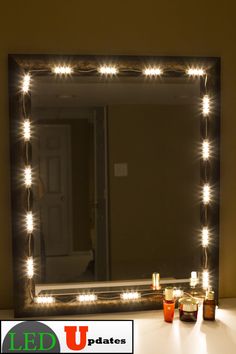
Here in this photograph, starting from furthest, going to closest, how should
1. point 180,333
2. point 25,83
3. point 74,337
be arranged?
1. point 25,83
2. point 180,333
3. point 74,337

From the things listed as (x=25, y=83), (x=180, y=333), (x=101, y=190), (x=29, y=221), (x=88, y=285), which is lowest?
(x=180, y=333)

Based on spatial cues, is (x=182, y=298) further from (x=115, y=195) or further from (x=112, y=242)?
(x=115, y=195)

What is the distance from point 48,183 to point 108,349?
62 cm

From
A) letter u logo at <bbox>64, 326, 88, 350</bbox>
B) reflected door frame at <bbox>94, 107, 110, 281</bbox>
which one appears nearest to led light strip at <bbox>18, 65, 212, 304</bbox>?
reflected door frame at <bbox>94, 107, 110, 281</bbox>

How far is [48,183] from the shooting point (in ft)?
4.90

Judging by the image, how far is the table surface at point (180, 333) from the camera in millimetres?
1251

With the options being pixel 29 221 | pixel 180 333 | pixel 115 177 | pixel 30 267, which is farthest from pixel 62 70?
pixel 180 333

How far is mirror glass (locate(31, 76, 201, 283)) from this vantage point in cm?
148

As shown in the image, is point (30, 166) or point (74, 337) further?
point (30, 166)

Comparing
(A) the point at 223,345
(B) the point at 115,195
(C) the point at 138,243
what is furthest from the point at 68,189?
(A) the point at 223,345

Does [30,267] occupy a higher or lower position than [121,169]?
lower

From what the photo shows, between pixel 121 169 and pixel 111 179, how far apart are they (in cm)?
5

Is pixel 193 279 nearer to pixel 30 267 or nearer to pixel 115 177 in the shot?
pixel 115 177

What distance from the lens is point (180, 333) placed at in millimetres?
1354
